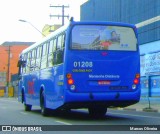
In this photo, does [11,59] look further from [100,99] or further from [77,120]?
[100,99]

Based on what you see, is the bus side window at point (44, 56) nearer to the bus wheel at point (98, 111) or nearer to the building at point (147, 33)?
the bus wheel at point (98, 111)

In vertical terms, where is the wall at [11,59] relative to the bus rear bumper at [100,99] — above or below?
above

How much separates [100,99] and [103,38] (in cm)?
217

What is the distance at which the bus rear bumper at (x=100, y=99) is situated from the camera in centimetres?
1585

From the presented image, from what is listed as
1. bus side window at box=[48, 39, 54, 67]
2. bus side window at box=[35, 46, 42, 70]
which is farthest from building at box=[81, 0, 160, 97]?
bus side window at box=[48, 39, 54, 67]

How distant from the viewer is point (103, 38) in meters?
16.6

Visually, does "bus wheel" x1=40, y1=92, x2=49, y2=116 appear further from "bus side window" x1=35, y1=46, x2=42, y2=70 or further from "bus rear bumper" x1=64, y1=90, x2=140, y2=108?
"bus rear bumper" x1=64, y1=90, x2=140, y2=108

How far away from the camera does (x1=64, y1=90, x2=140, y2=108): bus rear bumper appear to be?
624 inches

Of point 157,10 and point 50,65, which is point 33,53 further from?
point 157,10

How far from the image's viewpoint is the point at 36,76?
21188 mm

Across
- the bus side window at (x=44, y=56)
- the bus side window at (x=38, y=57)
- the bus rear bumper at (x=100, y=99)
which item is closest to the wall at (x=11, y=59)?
the bus side window at (x=38, y=57)

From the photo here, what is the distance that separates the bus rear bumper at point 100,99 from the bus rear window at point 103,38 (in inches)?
A: 63.7

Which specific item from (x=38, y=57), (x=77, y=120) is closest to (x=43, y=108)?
(x=38, y=57)

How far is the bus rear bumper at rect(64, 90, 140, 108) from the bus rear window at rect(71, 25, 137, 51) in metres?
1.62
